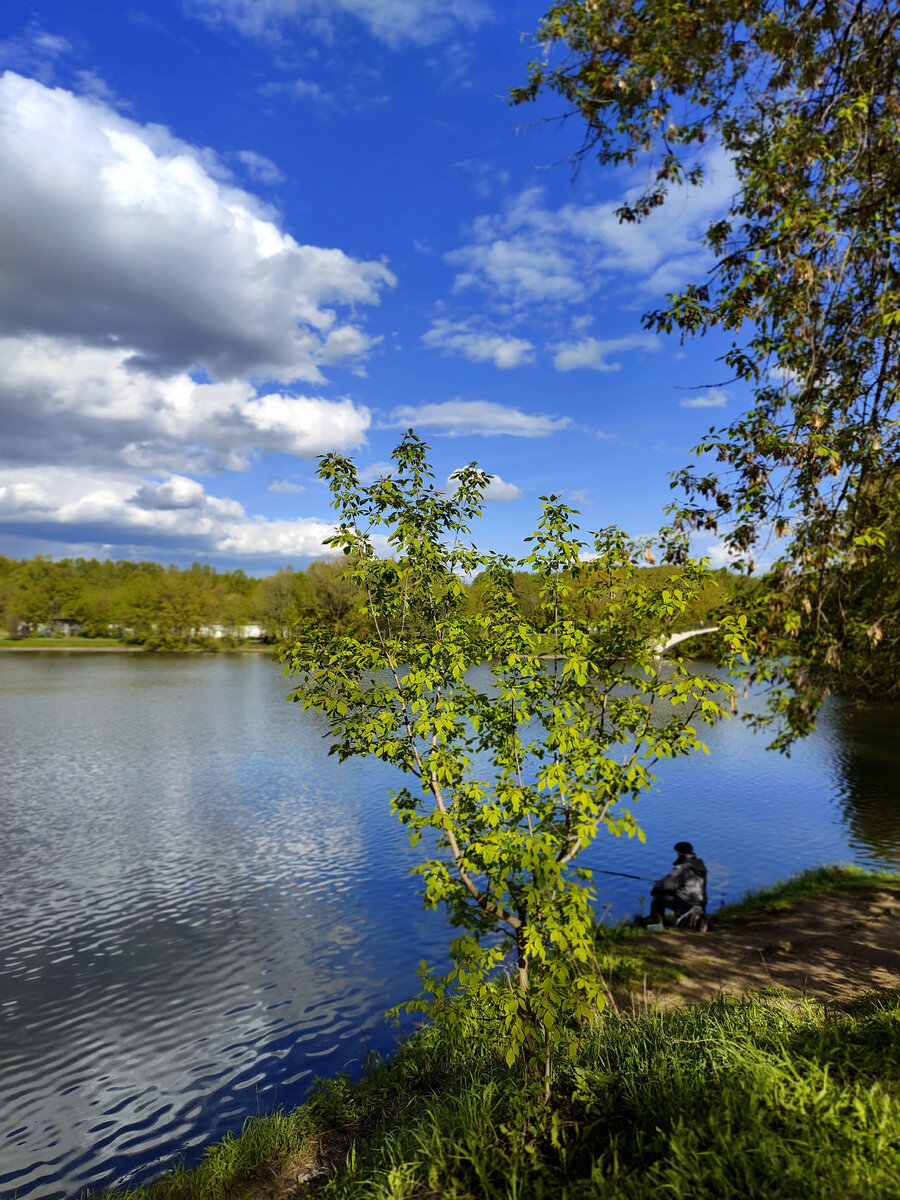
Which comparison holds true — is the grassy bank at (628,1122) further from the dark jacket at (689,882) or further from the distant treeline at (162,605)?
the distant treeline at (162,605)

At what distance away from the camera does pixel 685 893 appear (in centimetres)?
1263

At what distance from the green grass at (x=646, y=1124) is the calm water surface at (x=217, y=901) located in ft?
6.69

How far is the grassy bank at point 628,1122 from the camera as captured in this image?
405 centimetres

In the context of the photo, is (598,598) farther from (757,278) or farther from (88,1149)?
(88,1149)

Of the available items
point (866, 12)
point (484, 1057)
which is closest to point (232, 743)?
point (484, 1057)

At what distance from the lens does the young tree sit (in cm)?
557

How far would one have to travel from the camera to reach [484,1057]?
287 inches

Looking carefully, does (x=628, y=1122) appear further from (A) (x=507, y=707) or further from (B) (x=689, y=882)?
(B) (x=689, y=882)

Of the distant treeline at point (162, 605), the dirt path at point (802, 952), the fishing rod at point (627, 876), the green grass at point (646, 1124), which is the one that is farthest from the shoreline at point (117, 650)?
the green grass at point (646, 1124)

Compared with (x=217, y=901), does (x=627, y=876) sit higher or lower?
higher

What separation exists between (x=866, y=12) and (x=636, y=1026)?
12.9 meters

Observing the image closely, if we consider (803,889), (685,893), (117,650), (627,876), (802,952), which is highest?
(802,952)

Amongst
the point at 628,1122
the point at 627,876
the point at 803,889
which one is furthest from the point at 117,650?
the point at 628,1122

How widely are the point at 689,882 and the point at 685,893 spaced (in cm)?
22
